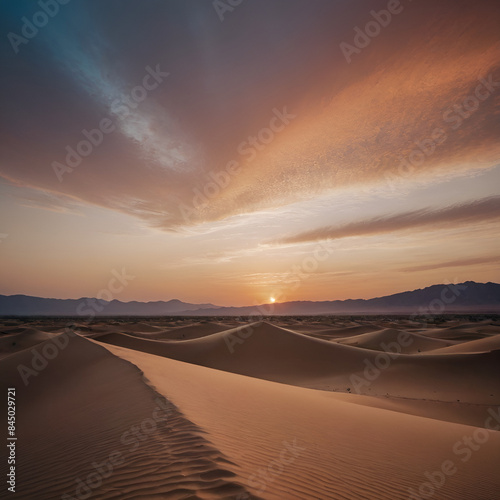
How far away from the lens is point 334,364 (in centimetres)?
2261

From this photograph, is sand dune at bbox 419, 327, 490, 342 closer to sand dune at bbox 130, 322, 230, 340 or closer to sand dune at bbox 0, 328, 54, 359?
sand dune at bbox 130, 322, 230, 340

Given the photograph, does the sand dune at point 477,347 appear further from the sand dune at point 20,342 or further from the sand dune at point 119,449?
the sand dune at point 20,342

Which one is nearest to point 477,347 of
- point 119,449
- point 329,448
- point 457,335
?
point 457,335

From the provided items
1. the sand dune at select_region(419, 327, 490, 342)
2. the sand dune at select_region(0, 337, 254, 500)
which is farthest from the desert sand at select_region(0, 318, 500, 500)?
the sand dune at select_region(419, 327, 490, 342)

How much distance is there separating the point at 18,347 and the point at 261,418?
2997 centimetres

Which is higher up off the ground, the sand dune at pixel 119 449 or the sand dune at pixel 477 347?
the sand dune at pixel 119 449

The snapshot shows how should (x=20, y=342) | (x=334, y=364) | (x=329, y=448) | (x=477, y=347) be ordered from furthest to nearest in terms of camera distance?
(x=20, y=342)
(x=477, y=347)
(x=334, y=364)
(x=329, y=448)

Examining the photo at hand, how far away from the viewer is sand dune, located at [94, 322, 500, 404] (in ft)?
54.9

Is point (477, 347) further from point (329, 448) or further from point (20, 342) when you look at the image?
point (20, 342)

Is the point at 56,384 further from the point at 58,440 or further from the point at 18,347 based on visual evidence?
the point at 18,347

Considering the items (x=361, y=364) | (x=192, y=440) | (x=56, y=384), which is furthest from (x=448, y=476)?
(x=361, y=364)

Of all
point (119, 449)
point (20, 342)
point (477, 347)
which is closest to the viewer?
point (119, 449)

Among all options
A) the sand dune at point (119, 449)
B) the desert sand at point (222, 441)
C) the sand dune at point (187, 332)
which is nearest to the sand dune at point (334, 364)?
the desert sand at point (222, 441)

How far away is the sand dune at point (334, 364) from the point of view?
54.9 ft
